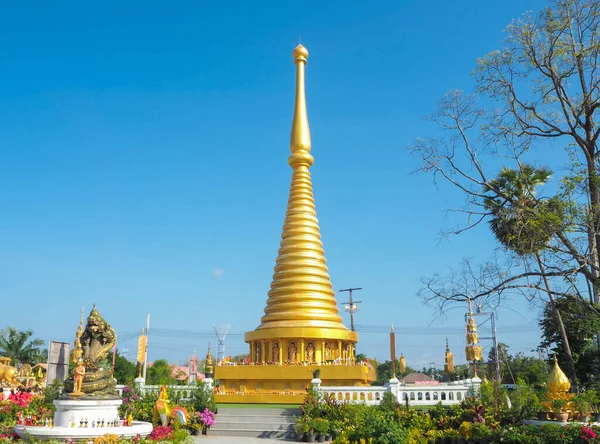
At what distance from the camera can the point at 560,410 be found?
15.1 meters

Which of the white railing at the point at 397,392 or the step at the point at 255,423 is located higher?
the white railing at the point at 397,392

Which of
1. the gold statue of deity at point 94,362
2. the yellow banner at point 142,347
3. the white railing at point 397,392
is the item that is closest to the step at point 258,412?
the white railing at point 397,392

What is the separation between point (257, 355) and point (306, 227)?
798cm

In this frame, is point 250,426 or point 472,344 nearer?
point 250,426

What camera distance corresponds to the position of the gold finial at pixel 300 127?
34656 mm

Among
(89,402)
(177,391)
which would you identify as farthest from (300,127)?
(89,402)

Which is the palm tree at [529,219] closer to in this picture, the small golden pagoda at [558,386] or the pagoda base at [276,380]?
the small golden pagoda at [558,386]

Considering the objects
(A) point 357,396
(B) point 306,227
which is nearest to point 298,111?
(B) point 306,227

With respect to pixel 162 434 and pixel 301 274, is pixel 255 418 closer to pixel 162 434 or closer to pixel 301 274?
pixel 162 434

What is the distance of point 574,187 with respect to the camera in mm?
12648

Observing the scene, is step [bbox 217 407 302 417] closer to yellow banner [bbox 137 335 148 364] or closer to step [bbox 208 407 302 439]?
step [bbox 208 407 302 439]

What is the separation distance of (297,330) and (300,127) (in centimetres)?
1344

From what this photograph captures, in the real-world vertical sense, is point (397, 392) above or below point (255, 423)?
above

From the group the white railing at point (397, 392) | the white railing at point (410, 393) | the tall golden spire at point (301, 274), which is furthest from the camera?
the tall golden spire at point (301, 274)
